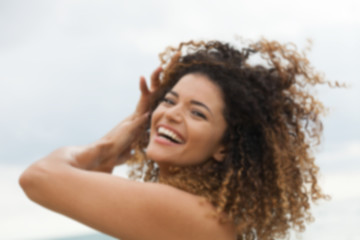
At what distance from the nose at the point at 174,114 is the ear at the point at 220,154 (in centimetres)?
41

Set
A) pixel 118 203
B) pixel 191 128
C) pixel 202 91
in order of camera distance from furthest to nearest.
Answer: pixel 202 91, pixel 191 128, pixel 118 203

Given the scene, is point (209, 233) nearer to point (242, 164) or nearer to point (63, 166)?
point (242, 164)

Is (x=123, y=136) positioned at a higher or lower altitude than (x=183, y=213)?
higher

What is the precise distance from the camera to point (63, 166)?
12.3 feet

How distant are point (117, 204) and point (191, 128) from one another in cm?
86

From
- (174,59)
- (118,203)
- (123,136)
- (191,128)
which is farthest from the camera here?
(174,59)

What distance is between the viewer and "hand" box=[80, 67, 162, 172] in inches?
178

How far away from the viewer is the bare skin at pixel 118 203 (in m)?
3.59

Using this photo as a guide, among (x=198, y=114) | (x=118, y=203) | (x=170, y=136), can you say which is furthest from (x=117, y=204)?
(x=198, y=114)

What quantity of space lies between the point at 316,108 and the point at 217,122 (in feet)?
3.07

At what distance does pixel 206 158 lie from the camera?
4.28 meters

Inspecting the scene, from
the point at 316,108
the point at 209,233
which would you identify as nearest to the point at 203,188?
the point at 209,233

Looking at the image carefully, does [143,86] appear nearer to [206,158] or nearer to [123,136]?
[123,136]

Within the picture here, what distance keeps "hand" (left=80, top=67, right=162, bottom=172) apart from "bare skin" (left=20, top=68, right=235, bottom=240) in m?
0.68
